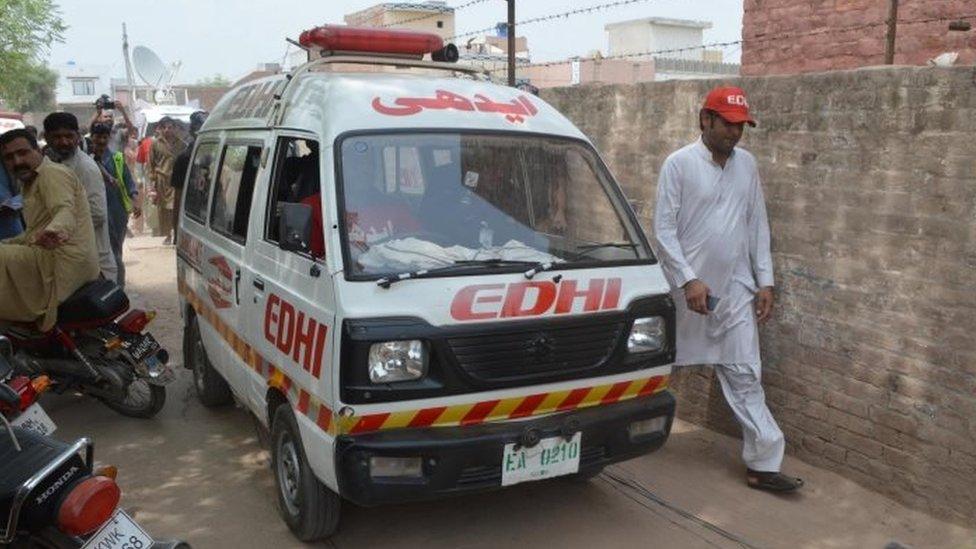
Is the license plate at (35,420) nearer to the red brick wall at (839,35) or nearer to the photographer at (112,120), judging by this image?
the red brick wall at (839,35)

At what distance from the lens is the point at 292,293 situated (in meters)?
3.50

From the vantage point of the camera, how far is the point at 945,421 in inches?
147

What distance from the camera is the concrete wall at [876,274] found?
3.65 m

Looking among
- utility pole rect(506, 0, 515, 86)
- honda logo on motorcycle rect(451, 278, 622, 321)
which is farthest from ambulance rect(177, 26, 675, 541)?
utility pole rect(506, 0, 515, 86)

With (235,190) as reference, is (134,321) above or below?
below

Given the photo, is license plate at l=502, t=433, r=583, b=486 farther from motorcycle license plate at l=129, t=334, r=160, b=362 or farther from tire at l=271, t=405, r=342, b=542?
motorcycle license plate at l=129, t=334, r=160, b=362

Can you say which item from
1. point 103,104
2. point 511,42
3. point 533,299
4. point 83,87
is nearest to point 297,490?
point 533,299

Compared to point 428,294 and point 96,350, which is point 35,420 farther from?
point 428,294

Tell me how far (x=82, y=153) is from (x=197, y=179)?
4.10 ft

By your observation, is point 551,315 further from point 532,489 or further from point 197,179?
point 197,179

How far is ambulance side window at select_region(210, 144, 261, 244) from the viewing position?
14.0 ft

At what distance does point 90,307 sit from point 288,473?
217 centimetres

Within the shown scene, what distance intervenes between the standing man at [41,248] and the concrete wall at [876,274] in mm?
3966

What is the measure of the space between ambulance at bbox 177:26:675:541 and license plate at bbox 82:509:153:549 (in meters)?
0.72
